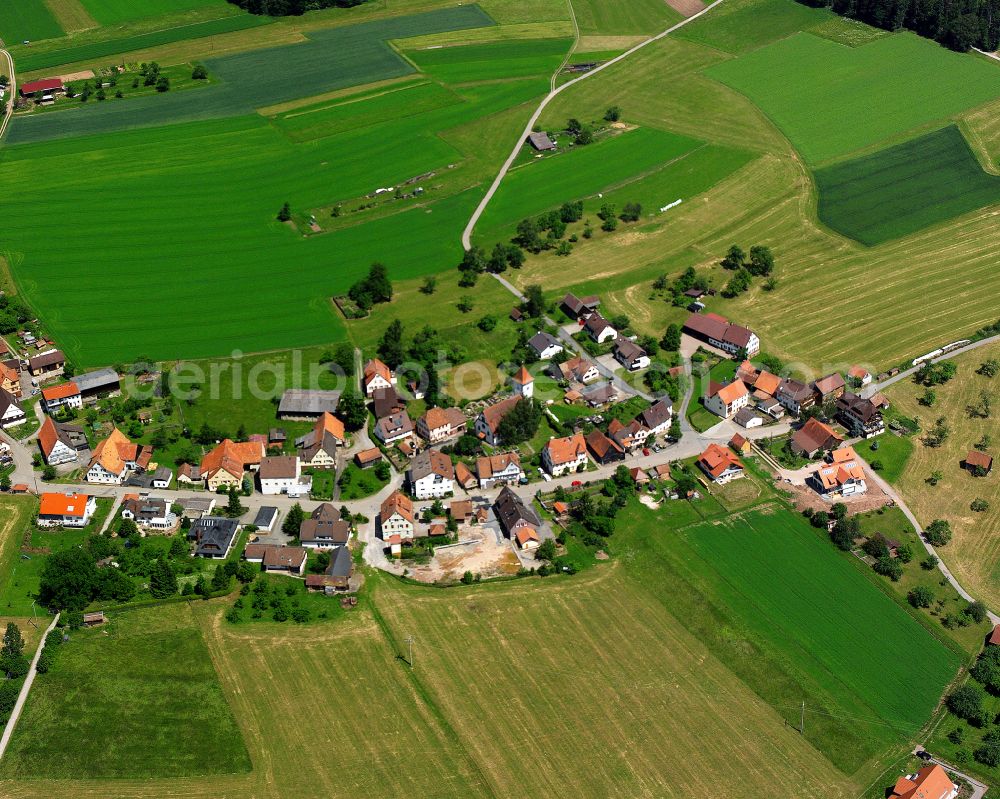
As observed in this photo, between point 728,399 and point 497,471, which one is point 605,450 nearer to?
point 497,471

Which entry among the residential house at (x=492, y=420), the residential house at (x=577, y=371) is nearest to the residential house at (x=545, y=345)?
the residential house at (x=577, y=371)

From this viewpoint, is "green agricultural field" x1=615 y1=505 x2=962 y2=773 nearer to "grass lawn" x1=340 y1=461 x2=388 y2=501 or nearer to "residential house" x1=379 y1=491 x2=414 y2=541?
"residential house" x1=379 y1=491 x2=414 y2=541

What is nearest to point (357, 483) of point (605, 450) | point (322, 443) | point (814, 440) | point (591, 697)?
point (322, 443)

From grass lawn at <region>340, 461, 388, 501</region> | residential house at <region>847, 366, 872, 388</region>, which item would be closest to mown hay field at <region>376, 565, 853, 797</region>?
grass lawn at <region>340, 461, 388, 501</region>

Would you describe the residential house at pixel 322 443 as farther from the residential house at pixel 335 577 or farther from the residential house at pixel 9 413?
the residential house at pixel 9 413

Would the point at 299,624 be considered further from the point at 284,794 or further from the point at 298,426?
the point at 298,426

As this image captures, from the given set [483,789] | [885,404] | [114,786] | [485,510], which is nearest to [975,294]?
[885,404]
